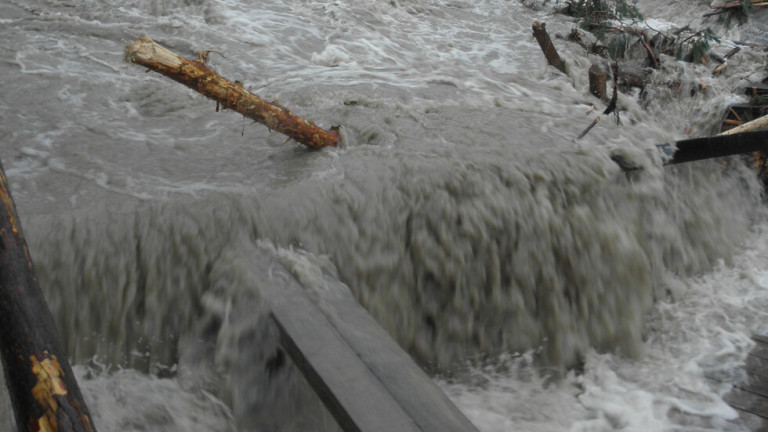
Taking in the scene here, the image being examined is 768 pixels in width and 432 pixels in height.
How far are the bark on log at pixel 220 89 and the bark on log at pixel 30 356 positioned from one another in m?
1.51

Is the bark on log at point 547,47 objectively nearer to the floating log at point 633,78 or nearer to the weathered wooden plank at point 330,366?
the floating log at point 633,78

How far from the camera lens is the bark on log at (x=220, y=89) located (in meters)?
→ 2.70

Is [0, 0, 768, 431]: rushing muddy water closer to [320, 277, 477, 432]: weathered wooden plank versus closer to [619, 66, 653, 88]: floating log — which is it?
[320, 277, 477, 432]: weathered wooden plank

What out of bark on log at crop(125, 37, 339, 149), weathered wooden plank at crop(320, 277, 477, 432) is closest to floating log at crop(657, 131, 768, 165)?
bark on log at crop(125, 37, 339, 149)

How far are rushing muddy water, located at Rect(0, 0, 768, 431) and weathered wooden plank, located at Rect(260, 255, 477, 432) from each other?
0.50 feet

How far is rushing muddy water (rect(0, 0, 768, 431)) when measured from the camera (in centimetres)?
261

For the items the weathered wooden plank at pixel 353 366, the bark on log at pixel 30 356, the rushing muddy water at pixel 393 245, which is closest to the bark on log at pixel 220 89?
the rushing muddy water at pixel 393 245

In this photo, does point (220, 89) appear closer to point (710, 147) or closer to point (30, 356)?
point (30, 356)

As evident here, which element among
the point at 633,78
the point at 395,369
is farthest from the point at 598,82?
the point at 395,369

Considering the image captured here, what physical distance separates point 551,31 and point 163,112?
6.32 m

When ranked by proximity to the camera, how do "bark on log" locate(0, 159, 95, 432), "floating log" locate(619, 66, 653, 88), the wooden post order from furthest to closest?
"floating log" locate(619, 66, 653, 88) < the wooden post < "bark on log" locate(0, 159, 95, 432)

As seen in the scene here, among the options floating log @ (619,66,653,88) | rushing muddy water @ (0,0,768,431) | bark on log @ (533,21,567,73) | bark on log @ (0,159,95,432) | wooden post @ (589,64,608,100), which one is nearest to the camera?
bark on log @ (0,159,95,432)

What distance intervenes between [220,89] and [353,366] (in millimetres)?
1759

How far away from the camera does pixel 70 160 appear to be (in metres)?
3.51
